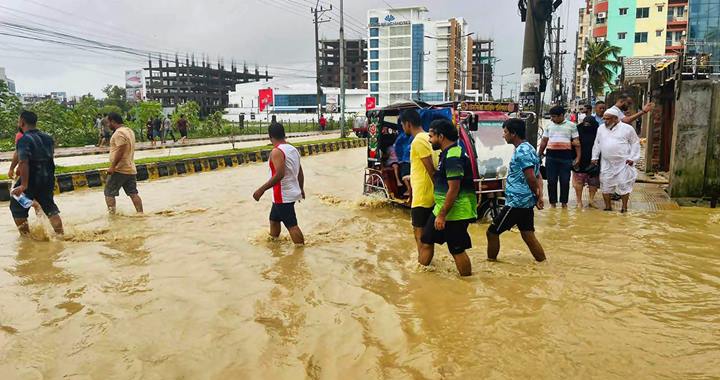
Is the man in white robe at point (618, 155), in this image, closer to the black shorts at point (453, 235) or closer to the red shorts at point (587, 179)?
the red shorts at point (587, 179)

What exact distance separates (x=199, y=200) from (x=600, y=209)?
7.58m

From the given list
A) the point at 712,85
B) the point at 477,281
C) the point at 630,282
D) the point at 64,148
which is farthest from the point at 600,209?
the point at 64,148

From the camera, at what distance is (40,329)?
4195 millimetres

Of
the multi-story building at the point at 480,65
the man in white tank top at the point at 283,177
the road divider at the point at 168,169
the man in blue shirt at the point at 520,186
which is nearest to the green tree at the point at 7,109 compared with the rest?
the road divider at the point at 168,169

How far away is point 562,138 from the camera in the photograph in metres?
8.71

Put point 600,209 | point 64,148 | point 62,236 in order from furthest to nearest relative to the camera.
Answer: point 64,148 < point 600,209 < point 62,236

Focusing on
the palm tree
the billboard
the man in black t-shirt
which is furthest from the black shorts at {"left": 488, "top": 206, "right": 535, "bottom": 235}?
the billboard

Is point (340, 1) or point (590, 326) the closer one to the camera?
point (590, 326)

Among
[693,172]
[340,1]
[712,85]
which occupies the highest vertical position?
[340,1]

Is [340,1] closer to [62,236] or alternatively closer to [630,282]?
[62,236]

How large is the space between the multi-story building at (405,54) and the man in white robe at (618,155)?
10451 cm

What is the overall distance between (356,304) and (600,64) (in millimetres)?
45830

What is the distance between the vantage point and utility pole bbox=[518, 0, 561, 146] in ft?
33.8

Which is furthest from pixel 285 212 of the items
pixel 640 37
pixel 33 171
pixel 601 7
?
pixel 601 7
